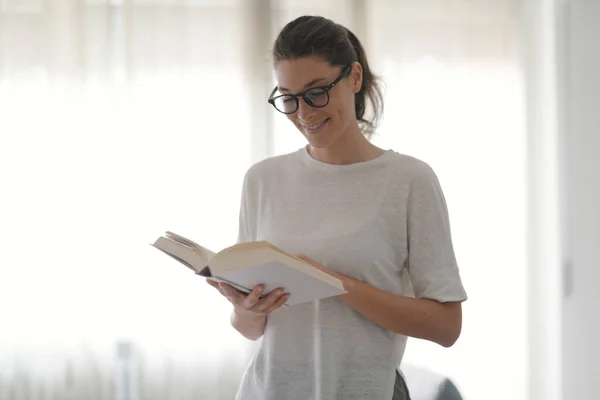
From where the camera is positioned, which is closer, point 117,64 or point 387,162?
point 387,162

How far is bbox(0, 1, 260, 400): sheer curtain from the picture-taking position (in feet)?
8.69

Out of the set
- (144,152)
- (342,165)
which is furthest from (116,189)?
(342,165)

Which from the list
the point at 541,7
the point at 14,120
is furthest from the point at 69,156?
the point at 541,7

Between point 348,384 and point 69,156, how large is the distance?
1803mm

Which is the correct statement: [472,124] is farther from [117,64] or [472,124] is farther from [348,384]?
[348,384]

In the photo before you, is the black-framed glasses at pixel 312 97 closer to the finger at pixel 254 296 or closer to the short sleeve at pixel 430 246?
the short sleeve at pixel 430 246

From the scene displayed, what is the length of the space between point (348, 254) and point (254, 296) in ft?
0.74

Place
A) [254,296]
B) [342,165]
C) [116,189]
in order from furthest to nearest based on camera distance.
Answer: [116,189], [342,165], [254,296]

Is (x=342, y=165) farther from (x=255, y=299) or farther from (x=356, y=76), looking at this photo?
(x=255, y=299)

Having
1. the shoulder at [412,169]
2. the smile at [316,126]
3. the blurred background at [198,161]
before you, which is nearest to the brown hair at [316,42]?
the smile at [316,126]

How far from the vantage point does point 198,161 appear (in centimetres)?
270

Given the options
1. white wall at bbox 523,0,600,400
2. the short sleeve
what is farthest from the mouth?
white wall at bbox 523,0,600,400

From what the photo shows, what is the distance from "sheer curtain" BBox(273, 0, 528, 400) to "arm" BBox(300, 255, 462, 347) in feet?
4.81

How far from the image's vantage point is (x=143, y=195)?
8.81 ft
